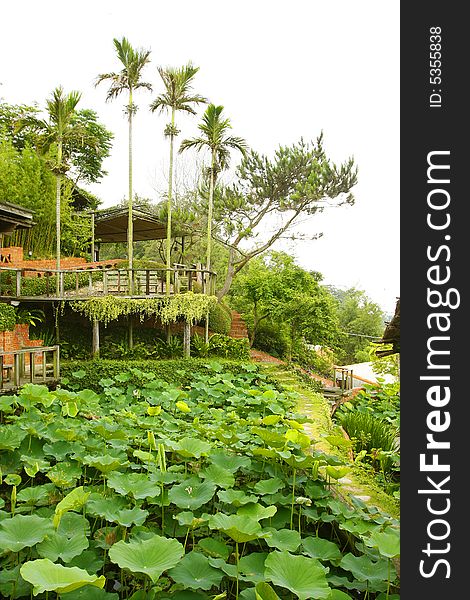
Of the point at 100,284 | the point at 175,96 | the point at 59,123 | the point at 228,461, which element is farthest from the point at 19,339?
the point at 228,461

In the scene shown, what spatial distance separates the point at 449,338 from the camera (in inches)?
50.2

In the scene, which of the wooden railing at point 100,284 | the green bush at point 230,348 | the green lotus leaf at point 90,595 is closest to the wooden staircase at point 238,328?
the green bush at point 230,348

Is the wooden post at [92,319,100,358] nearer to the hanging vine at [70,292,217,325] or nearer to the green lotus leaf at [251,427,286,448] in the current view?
the hanging vine at [70,292,217,325]

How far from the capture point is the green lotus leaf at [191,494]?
273 centimetres

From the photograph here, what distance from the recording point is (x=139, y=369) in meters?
10.9

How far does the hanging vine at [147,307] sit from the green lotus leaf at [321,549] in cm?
996

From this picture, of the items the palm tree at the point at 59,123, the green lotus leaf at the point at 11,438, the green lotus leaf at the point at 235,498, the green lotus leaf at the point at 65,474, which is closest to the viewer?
the green lotus leaf at the point at 235,498

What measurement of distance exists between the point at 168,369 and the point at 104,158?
1511 centimetres

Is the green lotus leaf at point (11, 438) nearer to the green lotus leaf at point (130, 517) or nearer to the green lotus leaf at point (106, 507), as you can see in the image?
the green lotus leaf at point (106, 507)

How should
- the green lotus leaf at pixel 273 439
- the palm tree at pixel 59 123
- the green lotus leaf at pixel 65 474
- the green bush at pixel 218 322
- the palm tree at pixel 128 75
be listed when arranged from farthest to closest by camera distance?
the green bush at pixel 218 322 → the palm tree at pixel 128 75 → the palm tree at pixel 59 123 → the green lotus leaf at pixel 273 439 → the green lotus leaf at pixel 65 474

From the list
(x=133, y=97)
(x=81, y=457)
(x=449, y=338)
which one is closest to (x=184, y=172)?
(x=133, y=97)

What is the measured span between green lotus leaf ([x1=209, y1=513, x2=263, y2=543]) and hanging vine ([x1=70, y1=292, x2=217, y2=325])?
1000 centimetres

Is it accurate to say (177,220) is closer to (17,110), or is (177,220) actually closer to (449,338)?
(17,110)

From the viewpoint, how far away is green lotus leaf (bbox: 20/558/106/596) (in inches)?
67.4
